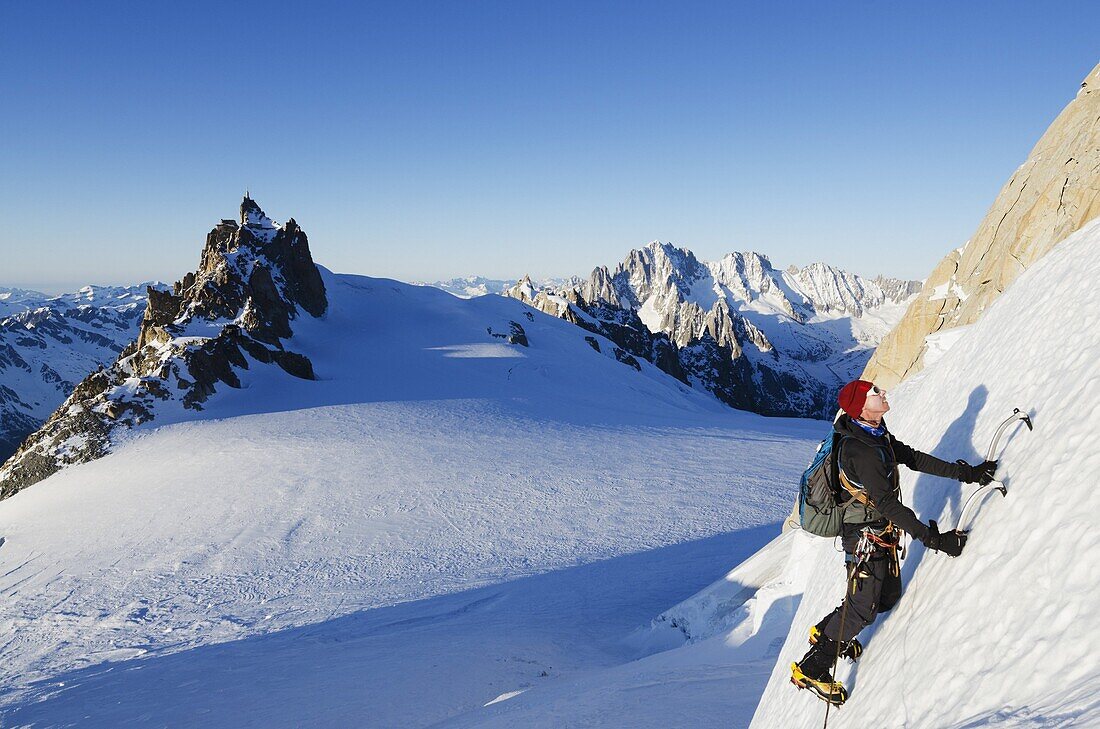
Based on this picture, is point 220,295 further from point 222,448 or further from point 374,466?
point 374,466

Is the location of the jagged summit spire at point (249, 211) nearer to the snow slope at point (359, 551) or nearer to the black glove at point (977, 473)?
the snow slope at point (359, 551)

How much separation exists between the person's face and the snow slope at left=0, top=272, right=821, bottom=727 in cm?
741

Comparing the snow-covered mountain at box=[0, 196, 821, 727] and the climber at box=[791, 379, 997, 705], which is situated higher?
the climber at box=[791, 379, 997, 705]

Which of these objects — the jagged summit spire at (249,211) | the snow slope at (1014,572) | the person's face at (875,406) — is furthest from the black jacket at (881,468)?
the jagged summit spire at (249,211)

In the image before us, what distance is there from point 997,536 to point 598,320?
114265mm

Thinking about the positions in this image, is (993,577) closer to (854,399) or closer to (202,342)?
(854,399)

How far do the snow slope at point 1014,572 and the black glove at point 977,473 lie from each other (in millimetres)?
112

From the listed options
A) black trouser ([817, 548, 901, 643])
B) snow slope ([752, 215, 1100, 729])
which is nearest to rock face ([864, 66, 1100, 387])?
snow slope ([752, 215, 1100, 729])

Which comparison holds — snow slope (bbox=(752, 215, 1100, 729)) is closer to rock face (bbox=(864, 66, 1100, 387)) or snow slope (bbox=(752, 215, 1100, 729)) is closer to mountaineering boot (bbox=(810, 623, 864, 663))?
mountaineering boot (bbox=(810, 623, 864, 663))

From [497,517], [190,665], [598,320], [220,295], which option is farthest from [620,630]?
[598,320]

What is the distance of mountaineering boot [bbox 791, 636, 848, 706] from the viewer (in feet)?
18.0

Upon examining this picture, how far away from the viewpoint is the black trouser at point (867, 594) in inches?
207

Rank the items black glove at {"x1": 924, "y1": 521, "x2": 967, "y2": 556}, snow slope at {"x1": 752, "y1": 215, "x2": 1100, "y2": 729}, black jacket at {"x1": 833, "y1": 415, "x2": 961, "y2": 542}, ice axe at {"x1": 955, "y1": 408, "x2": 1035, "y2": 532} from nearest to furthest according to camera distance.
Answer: snow slope at {"x1": 752, "y1": 215, "x2": 1100, "y2": 729}, black jacket at {"x1": 833, "y1": 415, "x2": 961, "y2": 542}, black glove at {"x1": 924, "y1": 521, "x2": 967, "y2": 556}, ice axe at {"x1": 955, "y1": 408, "x2": 1035, "y2": 532}

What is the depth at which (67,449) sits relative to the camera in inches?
1469
